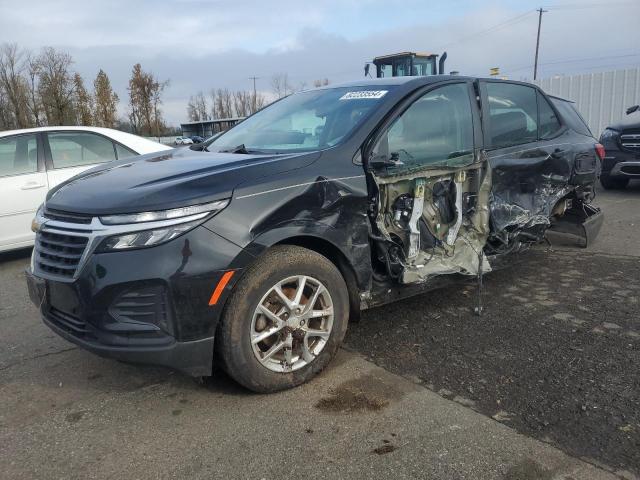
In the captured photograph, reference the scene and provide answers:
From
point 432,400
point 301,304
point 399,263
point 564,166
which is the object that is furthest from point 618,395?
point 564,166

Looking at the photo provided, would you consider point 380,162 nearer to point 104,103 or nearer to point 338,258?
point 338,258

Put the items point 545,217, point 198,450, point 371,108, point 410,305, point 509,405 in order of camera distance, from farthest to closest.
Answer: point 545,217 → point 410,305 → point 371,108 → point 509,405 → point 198,450

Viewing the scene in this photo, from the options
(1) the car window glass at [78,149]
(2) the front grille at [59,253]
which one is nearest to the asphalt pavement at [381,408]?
(2) the front grille at [59,253]

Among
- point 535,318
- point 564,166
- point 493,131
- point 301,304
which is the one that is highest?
point 493,131

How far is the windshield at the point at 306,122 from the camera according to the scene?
11.7ft

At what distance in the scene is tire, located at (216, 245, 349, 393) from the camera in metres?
2.83

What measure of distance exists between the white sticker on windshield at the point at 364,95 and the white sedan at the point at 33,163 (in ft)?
13.4

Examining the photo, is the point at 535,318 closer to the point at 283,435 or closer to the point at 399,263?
the point at 399,263

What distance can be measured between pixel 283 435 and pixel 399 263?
1477 mm

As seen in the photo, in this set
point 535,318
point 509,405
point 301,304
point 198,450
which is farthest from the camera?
point 535,318

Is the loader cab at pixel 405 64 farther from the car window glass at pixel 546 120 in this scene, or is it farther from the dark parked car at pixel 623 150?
the car window glass at pixel 546 120

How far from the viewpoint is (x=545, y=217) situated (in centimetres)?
487

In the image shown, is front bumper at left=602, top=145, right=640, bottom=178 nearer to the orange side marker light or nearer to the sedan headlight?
the orange side marker light

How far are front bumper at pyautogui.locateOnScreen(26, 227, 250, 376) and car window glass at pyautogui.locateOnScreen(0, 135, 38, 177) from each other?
168 inches
